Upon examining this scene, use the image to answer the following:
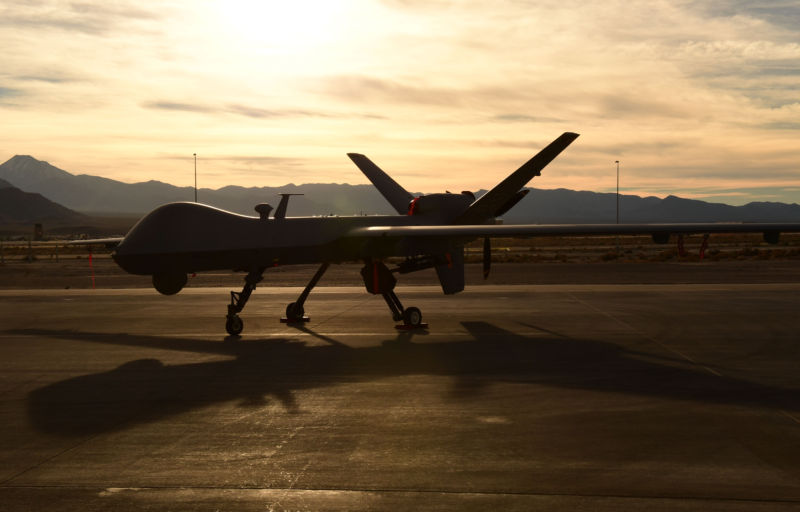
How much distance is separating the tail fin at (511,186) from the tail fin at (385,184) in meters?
2.92

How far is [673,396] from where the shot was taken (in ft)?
35.3

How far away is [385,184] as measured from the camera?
2450cm

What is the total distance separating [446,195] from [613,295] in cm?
854

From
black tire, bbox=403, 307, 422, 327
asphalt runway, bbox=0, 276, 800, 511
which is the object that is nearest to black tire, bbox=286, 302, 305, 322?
asphalt runway, bbox=0, 276, 800, 511

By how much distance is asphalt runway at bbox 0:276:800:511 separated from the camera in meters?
6.97

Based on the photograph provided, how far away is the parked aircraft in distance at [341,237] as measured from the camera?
16.6m

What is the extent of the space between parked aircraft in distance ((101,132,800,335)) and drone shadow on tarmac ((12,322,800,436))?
6.55 ft

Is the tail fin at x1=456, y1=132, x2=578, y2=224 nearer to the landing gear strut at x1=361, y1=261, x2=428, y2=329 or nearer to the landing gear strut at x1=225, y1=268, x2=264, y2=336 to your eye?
the landing gear strut at x1=361, y1=261, x2=428, y2=329

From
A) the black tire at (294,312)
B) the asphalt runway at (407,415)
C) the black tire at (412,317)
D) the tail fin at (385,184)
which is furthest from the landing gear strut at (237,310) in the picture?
the tail fin at (385,184)

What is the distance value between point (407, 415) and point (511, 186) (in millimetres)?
13055

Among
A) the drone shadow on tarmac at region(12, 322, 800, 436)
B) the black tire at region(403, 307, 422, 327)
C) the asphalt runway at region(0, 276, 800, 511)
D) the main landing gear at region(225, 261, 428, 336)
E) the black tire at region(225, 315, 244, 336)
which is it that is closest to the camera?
the asphalt runway at region(0, 276, 800, 511)

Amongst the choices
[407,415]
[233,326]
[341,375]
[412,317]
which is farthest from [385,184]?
[407,415]

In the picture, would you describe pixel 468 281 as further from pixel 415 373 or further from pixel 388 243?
pixel 415 373

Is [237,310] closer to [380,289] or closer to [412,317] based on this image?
[380,289]
